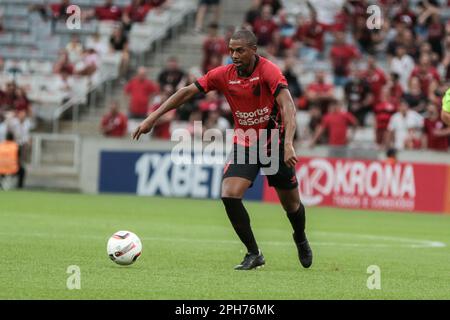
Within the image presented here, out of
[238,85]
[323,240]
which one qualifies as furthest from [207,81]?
[323,240]

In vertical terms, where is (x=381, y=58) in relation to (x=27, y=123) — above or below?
above

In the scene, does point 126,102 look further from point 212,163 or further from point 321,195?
point 321,195

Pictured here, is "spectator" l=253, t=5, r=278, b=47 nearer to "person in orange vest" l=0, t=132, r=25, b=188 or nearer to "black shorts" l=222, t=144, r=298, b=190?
"person in orange vest" l=0, t=132, r=25, b=188

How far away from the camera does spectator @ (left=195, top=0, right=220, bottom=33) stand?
110 ft

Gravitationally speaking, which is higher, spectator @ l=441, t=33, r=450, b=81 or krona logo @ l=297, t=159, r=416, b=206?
spectator @ l=441, t=33, r=450, b=81

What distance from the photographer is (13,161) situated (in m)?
29.7

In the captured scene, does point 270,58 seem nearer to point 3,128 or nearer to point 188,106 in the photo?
point 188,106

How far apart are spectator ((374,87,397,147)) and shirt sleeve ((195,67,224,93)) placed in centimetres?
1553

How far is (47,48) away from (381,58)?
405 inches

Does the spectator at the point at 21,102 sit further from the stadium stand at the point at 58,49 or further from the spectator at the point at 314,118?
the spectator at the point at 314,118

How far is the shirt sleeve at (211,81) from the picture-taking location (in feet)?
39.9

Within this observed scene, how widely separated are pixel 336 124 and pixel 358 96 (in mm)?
1165

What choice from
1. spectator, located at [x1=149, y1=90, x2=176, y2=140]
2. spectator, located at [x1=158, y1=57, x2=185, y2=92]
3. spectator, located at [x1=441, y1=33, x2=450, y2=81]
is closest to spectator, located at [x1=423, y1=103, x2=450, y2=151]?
spectator, located at [x1=441, y1=33, x2=450, y2=81]

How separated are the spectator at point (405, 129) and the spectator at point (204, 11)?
8347 mm
